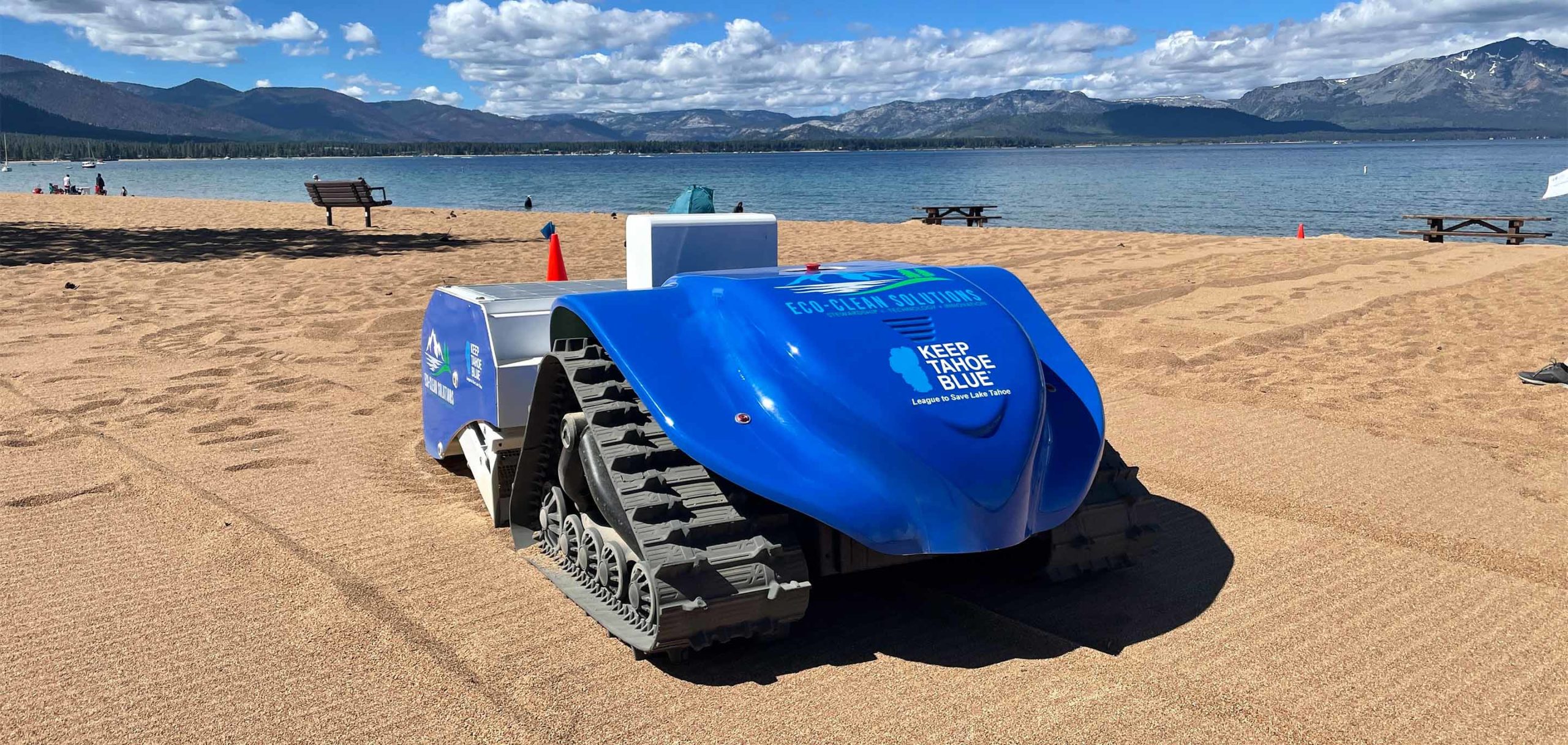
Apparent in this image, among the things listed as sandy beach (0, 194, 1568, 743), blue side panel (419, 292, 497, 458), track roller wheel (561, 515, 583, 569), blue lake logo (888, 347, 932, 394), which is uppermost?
blue lake logo (888, 347, 932, 394)

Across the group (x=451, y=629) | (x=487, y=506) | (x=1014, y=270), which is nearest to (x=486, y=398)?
(x=487, y=506)

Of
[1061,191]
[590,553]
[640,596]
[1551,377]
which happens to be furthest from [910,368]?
[1061,191]

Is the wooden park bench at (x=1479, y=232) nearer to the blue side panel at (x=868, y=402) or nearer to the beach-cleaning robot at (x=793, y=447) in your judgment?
the beach-cleaning robot at (x=793, y=447)

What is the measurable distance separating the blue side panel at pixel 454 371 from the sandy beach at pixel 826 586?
1.00ft

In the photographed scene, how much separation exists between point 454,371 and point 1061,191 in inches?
2174

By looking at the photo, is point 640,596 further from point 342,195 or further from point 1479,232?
point 1479,232

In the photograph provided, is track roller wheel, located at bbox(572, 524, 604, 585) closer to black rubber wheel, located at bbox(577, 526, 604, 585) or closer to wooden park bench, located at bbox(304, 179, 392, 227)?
black rubber wheel, located at bbox(577, 526, 604, 585)

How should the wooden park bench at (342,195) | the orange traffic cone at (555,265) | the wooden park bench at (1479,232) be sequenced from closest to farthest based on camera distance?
the orange traffic cone at (555,265) < the wooden park bench at (342,195) < the wooden park bench at (1479,232)

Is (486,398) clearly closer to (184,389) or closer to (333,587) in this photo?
(333,587)

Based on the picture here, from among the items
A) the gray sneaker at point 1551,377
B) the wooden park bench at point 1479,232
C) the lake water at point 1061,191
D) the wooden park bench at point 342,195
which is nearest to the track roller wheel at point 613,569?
the gray sneaker at point 1551,377

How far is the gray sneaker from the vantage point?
7.30 meters

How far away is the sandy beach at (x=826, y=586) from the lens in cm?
312

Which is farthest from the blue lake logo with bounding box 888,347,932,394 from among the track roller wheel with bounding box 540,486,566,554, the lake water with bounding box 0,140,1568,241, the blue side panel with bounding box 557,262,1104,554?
the lake water with bounding box 0,140,1568,241

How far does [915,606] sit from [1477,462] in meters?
3.63
